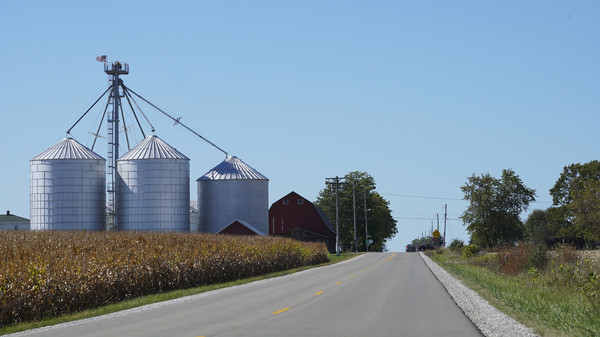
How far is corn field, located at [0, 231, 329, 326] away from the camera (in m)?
19.4

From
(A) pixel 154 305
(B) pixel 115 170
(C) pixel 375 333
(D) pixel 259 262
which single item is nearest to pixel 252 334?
(C) pixel 375 333

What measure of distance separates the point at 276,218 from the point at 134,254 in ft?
221

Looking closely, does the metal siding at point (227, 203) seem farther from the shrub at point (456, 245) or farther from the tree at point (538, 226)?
the tree at point (538, 226)

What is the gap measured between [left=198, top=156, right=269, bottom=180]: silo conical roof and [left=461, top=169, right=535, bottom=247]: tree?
90.9ft

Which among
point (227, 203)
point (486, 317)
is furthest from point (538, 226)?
point (486, 317)

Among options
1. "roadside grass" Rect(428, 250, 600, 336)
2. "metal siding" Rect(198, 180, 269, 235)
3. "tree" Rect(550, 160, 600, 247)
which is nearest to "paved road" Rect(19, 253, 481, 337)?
"roadside grass" Rect(428, 250, 600, 336)

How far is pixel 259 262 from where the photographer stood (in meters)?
39.5

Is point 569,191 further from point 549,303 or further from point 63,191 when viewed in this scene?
point 549,303

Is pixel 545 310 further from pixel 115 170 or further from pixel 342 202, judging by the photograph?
pixel 342 202

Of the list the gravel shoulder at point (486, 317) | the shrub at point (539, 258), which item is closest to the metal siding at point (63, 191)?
the shrub at point (539, 258)

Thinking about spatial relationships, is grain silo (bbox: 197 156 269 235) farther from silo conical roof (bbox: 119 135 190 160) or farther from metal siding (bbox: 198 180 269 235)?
silo conical roof (bbox: 119 135 190 160)

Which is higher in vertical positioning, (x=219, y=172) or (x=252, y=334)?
(x=219, y=172)

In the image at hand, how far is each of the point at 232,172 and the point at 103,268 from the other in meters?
45.3

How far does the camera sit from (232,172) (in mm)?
69000
